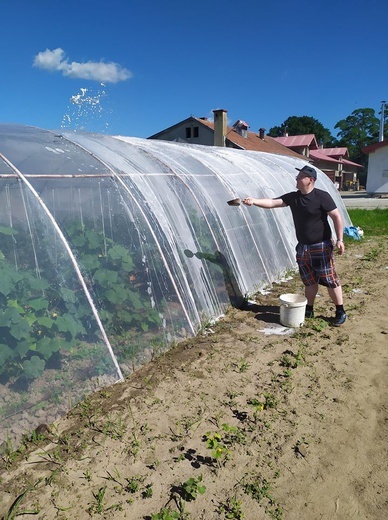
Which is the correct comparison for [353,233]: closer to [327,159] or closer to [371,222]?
[371,222]

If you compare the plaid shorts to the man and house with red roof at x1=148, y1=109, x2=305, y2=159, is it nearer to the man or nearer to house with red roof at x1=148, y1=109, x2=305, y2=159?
the man

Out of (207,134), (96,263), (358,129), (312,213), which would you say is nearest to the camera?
(96,263)

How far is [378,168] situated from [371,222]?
778 inches

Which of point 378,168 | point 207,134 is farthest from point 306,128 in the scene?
point 207,134

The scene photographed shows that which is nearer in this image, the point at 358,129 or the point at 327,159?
the point at 327,159

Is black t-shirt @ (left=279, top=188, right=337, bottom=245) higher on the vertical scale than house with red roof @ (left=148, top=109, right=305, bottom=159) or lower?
lower

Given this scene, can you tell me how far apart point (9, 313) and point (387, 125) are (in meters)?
83.4

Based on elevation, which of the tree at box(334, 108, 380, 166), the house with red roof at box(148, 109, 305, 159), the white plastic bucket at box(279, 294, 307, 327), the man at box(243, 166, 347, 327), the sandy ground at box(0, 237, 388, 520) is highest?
the tree at box(334, 108, 380, 166)

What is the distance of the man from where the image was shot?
4039 millimetres

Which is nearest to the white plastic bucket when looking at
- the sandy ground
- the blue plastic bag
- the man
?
the man

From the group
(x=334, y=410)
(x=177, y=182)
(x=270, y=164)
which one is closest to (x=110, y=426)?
(x=334, y=410)

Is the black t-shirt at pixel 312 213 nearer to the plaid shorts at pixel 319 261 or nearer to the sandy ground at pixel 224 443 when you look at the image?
the plaid shorts at pixel 319 261

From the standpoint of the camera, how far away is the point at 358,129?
7250 centimetres

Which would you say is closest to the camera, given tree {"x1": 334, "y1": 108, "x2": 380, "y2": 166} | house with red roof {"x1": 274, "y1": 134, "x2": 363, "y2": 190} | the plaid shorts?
the plaid shorts
